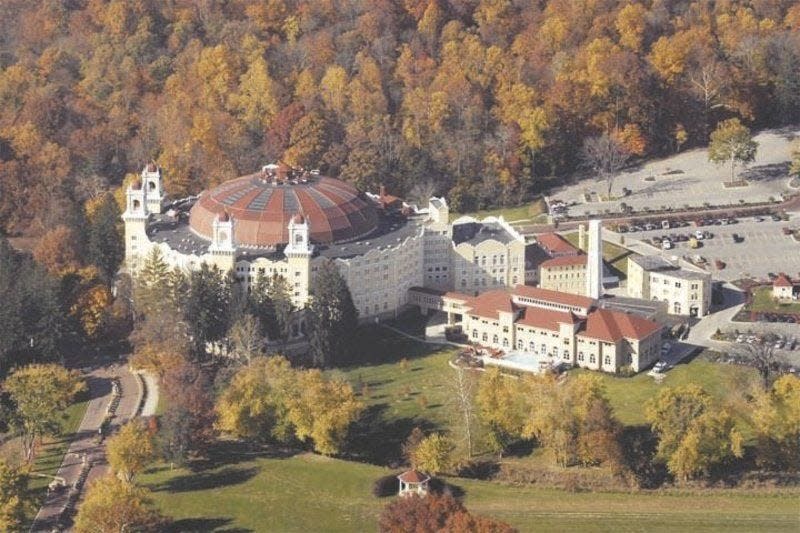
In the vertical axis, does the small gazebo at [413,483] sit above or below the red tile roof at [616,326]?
below

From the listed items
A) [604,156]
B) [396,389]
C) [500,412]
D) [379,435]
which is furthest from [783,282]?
[379,435]

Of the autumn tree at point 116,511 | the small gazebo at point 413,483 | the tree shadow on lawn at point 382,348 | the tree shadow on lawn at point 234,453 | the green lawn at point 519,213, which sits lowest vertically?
the autumn tree at point 116,511

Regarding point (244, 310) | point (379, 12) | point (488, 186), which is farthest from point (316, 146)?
point (244, 310)

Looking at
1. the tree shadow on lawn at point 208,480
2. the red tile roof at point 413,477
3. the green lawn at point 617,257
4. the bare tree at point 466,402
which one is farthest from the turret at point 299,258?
the green lawn at point 617,257

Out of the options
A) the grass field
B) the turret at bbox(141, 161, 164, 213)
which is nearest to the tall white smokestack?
the grass field

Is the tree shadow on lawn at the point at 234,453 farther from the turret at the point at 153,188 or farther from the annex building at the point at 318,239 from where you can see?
the turret at the point at 153,188

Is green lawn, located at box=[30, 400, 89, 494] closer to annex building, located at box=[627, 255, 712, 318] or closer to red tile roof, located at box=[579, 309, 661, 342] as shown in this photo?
red tile roof, located at box=[579, 309, 661, 342]
